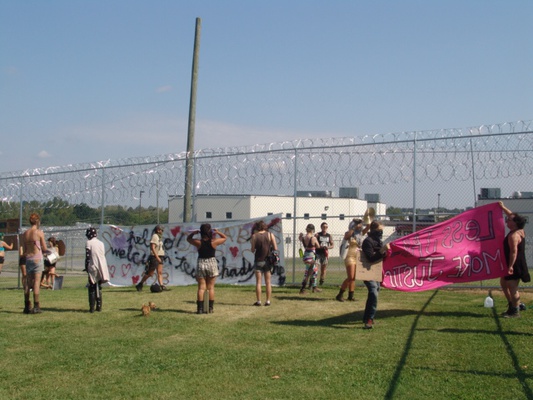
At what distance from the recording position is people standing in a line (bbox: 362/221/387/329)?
959cm

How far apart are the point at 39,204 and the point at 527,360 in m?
16.4

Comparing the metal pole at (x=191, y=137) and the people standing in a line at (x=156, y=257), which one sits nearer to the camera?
the people standing in a line at (x=156, y=257)

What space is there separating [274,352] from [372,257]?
95.2 inches

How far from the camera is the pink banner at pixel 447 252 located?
10828 millimetres

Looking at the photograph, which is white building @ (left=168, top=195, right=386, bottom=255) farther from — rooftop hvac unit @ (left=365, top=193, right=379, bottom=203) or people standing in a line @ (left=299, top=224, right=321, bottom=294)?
people standing in a line @ (left=299, top=224, right=321, bottom=294)

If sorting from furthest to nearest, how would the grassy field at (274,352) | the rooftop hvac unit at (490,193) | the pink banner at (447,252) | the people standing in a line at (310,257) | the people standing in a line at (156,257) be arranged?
1. the people standing in a line at (156,257)
2. the people standing in a line at (310,257)
3. the rooftop hvac unit at (490,193)
4. the pink banner at (447,252)
5. the grassy field at (274,352)

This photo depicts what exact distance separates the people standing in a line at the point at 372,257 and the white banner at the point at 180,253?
573cm

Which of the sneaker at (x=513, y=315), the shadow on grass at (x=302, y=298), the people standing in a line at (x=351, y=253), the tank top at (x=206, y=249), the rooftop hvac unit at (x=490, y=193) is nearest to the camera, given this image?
the sneaker at (x=513, y=315)

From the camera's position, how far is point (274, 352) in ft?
27.1

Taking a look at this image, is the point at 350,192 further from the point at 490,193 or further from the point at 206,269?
the point at 206,269

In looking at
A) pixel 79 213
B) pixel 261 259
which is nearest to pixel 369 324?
pixel 261 259

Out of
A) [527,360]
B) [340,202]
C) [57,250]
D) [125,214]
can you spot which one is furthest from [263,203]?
[527,360]

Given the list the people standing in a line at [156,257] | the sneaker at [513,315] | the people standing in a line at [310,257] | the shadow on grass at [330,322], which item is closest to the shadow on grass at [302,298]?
the people standing in a line at [310,257]

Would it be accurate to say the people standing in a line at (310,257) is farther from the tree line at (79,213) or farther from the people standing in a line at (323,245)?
the tree line at (79,213)
